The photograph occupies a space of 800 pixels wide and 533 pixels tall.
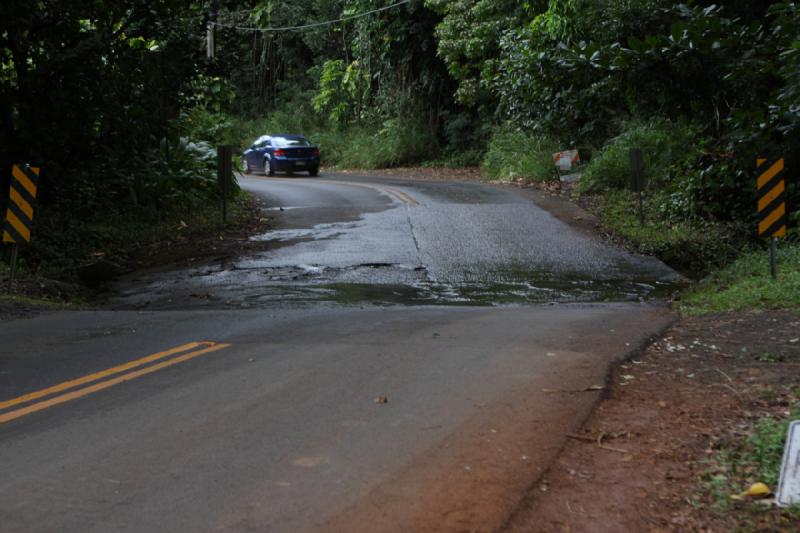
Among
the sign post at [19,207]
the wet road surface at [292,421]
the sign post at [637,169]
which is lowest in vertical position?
the wet road surface at [292,421]

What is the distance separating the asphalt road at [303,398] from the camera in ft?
15.3

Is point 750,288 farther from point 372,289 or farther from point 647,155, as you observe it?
point 647,155

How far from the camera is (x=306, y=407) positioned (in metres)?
6.40

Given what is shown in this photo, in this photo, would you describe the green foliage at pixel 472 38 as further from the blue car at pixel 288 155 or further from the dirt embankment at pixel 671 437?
the dirt embankment at pixel 671 437

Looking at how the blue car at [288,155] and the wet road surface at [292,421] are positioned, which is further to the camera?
the blue car at [288,155]

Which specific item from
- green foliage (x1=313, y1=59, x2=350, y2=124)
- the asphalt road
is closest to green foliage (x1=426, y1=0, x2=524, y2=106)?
green foliage (x1=313, y1=59, x2=350, y2=124)

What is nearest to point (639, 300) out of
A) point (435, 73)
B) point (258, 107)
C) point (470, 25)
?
point (470, 25)

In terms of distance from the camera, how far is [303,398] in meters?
6.65

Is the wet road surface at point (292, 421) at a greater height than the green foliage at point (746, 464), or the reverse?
the green foliage at point (746, 464)

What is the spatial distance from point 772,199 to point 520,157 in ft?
62.0

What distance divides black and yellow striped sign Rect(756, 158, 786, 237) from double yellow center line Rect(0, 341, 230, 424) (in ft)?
25.4

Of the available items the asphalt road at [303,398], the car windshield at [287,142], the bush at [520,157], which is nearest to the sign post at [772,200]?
the asphalt road at [303,398]

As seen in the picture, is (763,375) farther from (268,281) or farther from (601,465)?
(268,281)

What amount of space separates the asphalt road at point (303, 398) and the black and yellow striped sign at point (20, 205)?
1.61 m
